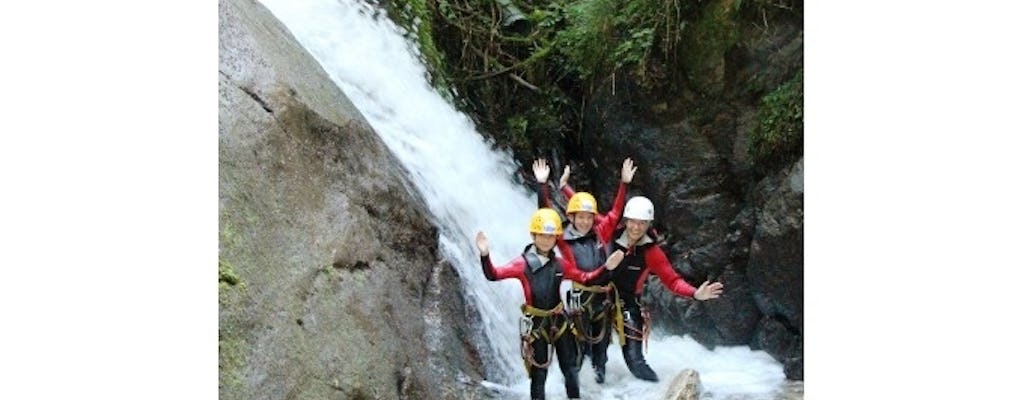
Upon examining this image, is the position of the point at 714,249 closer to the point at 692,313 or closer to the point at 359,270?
the point at 692,313

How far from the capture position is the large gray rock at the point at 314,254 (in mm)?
3490

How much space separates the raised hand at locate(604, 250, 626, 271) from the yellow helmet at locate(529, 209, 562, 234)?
0.81ft

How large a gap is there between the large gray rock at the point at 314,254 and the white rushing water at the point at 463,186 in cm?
23

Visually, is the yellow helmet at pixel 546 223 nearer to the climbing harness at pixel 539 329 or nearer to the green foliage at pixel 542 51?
the climbing harness at pixel 539 329

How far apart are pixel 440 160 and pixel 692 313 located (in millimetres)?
1466

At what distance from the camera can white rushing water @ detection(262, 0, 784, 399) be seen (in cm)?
441

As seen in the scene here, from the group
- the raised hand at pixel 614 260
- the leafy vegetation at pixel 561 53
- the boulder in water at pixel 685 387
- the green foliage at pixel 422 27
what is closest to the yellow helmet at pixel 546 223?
the raised hand at pixel 614 260

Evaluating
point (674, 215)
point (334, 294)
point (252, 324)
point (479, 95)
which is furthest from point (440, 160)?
point (252, 324)

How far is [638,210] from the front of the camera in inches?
178

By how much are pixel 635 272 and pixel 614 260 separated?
25 cm

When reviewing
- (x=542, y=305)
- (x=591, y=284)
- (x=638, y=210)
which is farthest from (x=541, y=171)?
(x=542, y=305)

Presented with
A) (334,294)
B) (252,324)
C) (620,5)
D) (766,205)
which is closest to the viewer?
(252,324)

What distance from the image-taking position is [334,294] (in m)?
3.77

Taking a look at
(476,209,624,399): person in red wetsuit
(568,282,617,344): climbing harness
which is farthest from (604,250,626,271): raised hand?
(568,282,617,344): climbing harness
